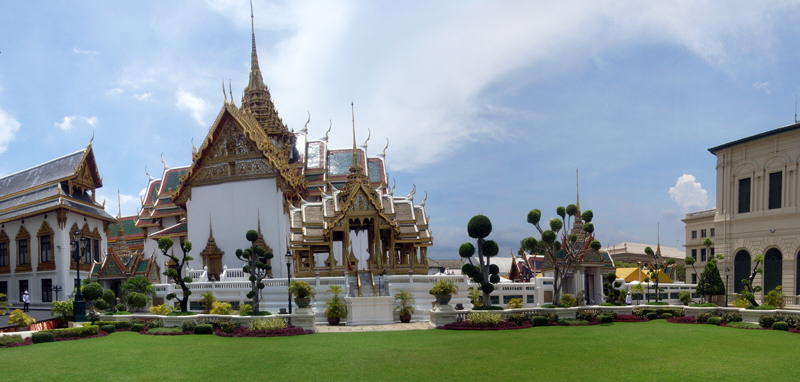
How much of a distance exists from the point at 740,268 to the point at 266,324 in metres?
27.0

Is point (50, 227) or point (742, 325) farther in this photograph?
point (50, 227)

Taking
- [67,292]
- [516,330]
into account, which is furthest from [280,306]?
[67,292]

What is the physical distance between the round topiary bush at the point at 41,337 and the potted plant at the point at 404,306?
461 inches

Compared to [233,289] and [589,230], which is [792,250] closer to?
[589,230]

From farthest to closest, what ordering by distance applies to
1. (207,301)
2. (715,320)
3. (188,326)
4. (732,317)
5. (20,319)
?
(207,301) → (715,320) → (732,317) → (188,326) → (20,319)

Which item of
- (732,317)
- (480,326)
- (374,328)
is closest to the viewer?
Result: (480,326)

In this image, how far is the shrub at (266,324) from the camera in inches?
731

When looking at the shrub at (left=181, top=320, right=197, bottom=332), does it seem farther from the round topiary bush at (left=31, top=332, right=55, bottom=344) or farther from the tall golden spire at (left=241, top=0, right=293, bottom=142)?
the tall golden spire at (left=241, top=0, right=293, bottom=142)

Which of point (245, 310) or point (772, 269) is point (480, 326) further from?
point (772, 269)

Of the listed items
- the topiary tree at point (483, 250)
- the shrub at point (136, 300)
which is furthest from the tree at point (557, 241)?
the shrub at point (136, 300)

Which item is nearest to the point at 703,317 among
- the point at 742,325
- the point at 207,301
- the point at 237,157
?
the point at 742,325

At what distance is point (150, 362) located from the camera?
1299 centimetres

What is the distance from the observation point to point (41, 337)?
1727 centimetres

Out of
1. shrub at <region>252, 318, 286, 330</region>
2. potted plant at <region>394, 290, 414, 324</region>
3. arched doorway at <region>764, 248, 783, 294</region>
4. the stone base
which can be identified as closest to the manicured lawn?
shrub at <region>252, 318, 286, 330</region>
